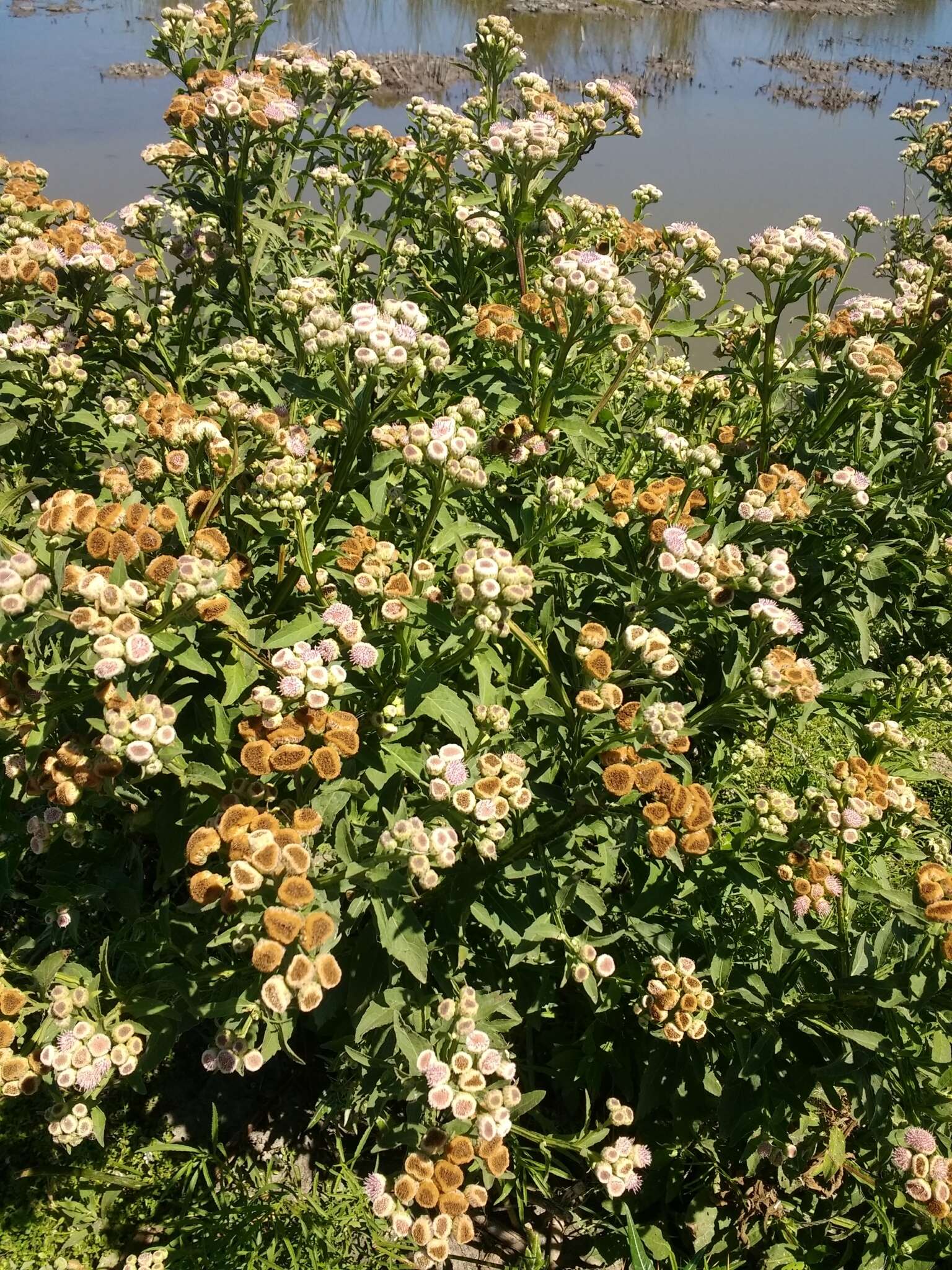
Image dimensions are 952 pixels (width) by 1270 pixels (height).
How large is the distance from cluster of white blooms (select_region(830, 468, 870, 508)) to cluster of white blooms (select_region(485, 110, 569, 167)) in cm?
181

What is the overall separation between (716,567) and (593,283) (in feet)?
4.19

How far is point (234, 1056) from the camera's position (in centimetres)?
258

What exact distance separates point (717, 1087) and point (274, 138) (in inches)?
168

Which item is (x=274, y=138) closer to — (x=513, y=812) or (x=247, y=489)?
(x=247, y=489)

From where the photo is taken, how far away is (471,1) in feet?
92.2

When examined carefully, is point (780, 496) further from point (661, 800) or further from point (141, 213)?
point (141, 213)

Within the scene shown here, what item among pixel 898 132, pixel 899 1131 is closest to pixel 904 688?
pixel 899 1131

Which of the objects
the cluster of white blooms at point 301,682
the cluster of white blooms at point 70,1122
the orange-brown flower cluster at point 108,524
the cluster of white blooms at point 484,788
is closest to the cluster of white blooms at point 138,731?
the cluster of white blooms at point 301,682

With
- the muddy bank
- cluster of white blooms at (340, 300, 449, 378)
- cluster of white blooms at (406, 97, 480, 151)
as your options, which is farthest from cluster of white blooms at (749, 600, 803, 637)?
the muddy bank

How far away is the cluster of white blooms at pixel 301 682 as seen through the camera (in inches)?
92.4

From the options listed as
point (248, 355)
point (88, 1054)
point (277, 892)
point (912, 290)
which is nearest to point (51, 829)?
point (88, 1054)

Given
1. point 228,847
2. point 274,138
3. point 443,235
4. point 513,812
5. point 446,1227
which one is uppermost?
point 274,138

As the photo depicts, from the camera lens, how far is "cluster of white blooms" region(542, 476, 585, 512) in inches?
129

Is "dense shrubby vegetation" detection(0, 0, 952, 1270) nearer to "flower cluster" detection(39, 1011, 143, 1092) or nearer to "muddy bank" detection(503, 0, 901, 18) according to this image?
"flower cluster" detection(39, 1011, 143, 1092)
